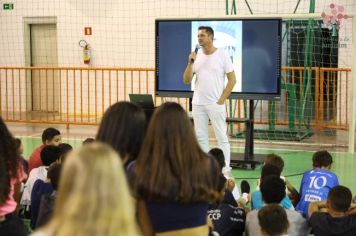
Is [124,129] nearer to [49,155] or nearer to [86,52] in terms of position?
[49,155]

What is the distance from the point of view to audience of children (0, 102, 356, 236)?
1941mm

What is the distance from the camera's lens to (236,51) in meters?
8.51

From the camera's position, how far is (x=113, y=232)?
1.96 meters

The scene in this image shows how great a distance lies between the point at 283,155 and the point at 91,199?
7.55m

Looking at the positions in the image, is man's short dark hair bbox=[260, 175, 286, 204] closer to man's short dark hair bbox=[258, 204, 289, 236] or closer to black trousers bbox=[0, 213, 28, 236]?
man's short dark hair bbox=[258, 204, 289, 236]

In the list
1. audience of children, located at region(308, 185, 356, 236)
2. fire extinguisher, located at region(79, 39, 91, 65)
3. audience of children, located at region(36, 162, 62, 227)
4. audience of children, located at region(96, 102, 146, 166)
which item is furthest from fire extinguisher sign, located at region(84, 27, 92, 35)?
audience of children, located at region(96, 102, 146, 166)

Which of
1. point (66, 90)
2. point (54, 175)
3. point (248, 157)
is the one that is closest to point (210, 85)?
point (248, 157)

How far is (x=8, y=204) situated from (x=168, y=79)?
546 centimetres

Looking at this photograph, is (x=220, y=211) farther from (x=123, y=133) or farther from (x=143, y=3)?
(x=143, y=3)

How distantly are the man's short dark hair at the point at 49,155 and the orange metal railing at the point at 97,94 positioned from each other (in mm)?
5921

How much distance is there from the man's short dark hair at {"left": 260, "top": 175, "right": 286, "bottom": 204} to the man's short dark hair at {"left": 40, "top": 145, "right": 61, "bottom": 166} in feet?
6.73

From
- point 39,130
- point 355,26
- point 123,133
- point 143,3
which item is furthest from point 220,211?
point 143,3

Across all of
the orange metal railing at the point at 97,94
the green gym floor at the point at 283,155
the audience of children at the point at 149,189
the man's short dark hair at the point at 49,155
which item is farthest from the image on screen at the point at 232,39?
the man's short dark hair at the point at 49,155

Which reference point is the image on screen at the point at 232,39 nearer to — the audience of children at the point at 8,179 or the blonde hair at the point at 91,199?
the audience of children at the point at 8,179
